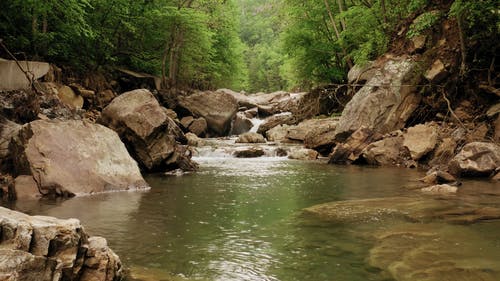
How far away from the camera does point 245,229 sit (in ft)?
22.5

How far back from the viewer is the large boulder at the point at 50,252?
126 inches

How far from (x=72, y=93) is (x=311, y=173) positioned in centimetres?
1107

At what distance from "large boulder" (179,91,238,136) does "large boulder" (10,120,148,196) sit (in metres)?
16.3

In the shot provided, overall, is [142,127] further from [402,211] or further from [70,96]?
[70,96]

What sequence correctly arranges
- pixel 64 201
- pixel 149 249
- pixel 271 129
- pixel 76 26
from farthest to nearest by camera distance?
pixel 271 129 < pixel 76 26 < pixel 64 201 < pixel 149 249

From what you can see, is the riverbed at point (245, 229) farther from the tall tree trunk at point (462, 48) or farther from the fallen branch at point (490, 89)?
the tall tree trunk at point (462, 48)

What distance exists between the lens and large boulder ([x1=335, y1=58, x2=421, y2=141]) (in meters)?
17.3

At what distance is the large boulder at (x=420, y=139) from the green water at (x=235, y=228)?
8.96 feet

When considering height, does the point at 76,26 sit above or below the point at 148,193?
above

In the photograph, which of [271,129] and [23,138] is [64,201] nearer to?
[23,138]

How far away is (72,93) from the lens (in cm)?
1931

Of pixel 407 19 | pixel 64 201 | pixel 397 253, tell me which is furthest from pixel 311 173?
pixel 407 19

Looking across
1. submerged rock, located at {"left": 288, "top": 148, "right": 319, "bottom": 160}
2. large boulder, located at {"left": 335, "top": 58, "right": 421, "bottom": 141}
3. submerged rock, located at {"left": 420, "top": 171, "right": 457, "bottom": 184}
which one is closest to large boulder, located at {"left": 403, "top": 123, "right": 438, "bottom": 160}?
large boulder, located at {"left": 335, "top": 58, "right": 421, "bottom": 141}

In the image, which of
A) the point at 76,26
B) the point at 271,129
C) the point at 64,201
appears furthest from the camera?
the point at 271,129
